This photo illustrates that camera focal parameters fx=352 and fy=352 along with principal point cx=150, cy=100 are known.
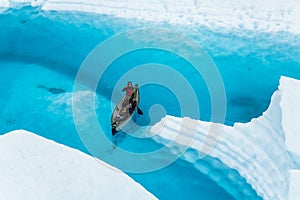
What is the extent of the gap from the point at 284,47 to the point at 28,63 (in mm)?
10594

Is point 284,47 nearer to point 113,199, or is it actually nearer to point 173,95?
point 173,95

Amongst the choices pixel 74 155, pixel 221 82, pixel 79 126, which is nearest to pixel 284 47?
pixel 221 82

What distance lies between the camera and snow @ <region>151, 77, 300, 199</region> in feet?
29.5

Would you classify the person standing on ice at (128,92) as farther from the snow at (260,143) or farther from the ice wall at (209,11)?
the ice wall at (209,11)

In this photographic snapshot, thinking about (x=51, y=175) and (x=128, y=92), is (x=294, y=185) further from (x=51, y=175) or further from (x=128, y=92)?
(x=128, y=92)

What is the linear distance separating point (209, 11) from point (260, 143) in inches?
337

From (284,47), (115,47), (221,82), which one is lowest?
(115,47)

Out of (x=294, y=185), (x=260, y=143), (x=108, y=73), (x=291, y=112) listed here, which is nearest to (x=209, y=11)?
(x=108, y=73)

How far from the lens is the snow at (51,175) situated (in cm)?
640

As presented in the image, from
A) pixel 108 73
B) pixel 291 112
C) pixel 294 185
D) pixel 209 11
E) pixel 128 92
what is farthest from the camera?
pixel 209 11

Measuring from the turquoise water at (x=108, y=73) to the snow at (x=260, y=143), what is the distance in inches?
16.0

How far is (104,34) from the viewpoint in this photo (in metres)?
15.6

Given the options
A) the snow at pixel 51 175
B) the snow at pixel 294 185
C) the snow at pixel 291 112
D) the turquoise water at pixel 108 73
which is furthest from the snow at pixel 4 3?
the snow at pixel 294 185

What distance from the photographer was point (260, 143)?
32.1ft
